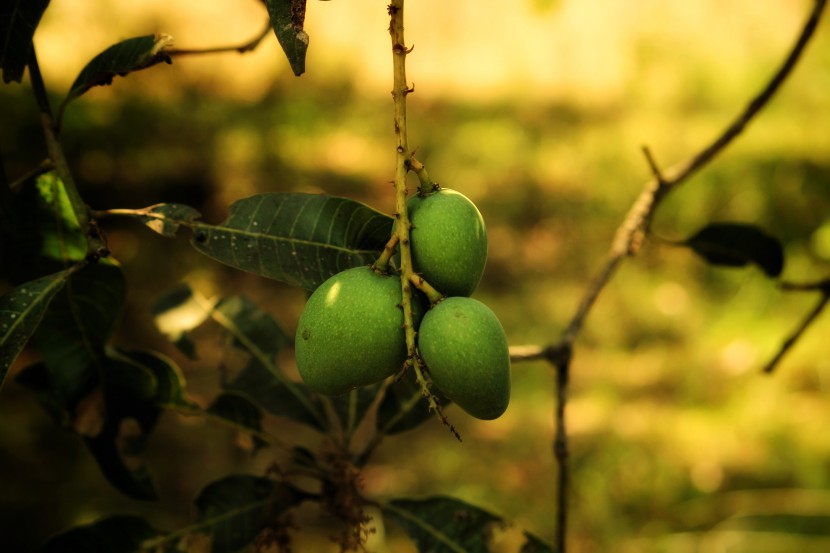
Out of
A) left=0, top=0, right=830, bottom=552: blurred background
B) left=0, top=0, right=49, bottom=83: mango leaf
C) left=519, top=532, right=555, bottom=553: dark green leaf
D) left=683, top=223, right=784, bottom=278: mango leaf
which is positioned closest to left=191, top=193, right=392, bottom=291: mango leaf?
left=0, top=0, right=49, bottom=83: mango leaf

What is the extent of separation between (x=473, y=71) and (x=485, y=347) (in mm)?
4538

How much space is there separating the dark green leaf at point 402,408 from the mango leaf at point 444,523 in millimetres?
107

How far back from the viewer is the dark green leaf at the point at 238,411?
108 centimetres

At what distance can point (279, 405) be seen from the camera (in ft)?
3.93

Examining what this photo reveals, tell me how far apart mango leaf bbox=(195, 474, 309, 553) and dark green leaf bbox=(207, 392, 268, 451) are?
2.7 inches

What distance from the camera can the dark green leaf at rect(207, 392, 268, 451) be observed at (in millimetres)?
1084

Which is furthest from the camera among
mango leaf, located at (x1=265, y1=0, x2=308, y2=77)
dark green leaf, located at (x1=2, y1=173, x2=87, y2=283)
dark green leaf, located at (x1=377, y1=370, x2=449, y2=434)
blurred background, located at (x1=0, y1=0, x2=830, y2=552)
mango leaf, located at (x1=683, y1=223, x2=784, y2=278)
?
blurred background, located at (x1=0, y1=0, x2=830, y2=552)

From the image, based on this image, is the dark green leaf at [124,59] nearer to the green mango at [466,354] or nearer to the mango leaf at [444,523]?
the green mango at [466,354]

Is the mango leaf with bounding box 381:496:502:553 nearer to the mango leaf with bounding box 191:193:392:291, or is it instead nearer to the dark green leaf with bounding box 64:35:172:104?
the mango leaf with bounding box 191:193:392:291

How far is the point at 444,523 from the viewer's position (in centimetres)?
105

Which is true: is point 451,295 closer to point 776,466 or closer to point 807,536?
point 807,536

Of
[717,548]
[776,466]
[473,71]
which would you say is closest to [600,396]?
[776,466]

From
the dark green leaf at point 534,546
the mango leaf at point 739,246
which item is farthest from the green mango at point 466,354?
the mango leaf at point 739,246

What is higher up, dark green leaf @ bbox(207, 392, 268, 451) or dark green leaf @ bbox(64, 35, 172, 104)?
dark green leaf @ bbox(64, 35, 172, 104)
